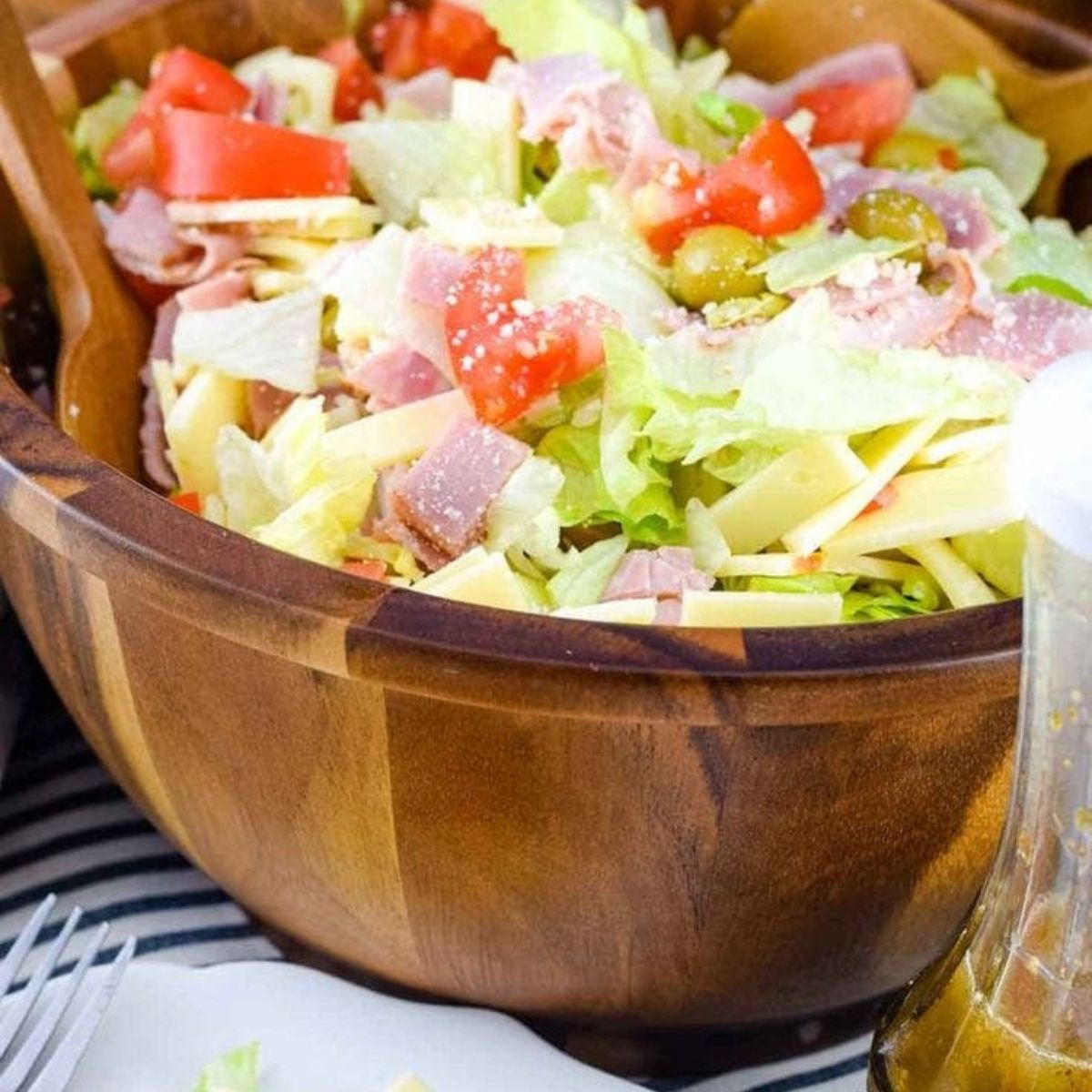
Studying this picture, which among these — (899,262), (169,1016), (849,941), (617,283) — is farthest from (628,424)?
(169,1016)

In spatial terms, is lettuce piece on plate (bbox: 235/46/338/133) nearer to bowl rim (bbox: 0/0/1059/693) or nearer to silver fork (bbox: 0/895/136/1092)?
bowl rim (bbox: 0/0/1059/693)

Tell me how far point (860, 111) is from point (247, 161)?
0.77 m

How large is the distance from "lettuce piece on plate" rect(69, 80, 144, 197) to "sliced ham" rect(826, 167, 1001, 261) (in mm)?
837

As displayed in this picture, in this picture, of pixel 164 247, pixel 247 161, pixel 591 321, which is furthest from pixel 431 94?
pixel 591 321

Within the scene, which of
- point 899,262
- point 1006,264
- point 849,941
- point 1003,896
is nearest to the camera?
point 1003,896

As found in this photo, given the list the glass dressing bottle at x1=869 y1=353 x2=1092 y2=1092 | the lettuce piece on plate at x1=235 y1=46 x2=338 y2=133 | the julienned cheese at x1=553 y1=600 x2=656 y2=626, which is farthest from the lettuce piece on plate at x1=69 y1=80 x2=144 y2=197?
the glass dressing bottle at x1=869 y1=353 x2=1092 y2=1092

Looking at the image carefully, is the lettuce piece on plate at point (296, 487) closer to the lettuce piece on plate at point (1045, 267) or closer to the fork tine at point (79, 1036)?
the fork tine at point (79, 1036)

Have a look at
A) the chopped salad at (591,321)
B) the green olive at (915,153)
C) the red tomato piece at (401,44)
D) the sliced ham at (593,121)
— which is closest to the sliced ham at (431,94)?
the chopped salad at (591,321)

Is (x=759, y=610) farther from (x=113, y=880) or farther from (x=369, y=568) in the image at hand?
(x=113, y=880)

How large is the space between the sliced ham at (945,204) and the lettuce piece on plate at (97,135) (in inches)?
33.0

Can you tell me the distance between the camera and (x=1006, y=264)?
1761mm

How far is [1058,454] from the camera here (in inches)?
35.9

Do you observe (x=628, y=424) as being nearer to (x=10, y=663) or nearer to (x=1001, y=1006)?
(x=1001, y=1006)

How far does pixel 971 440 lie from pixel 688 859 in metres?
0.46
